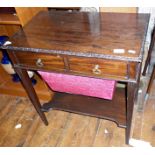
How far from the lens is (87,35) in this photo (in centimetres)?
94

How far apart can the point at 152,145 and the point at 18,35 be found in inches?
41.1

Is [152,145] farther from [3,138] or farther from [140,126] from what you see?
[3,138]

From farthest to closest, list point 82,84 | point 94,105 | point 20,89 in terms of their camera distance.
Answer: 1. point 20,89
2. point 94,105
3. point 82,84

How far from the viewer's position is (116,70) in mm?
855

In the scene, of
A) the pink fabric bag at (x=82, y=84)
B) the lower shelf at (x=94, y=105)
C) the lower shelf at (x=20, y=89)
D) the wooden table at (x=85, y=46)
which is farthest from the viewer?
the lower shelf at (x=20, y=89)

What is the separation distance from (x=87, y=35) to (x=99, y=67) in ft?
0.59

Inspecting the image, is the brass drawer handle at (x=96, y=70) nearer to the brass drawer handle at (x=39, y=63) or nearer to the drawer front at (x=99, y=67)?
the drawer front at (x=99, y=67)

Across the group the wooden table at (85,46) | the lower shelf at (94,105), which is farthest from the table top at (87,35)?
the lower shelf at (94,105)

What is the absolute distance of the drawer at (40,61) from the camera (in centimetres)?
93

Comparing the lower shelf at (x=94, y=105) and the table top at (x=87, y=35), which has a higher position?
the table top at (x=87, y=35)

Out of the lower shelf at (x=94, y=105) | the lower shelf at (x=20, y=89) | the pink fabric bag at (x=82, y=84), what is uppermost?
the pink fabric bag at (x=82, y=84)

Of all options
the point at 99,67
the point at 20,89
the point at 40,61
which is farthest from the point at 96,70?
the point at 20,89

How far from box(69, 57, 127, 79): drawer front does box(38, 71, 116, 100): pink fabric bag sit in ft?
0.53

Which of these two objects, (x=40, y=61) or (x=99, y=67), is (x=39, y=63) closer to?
(x=40, y=61)
